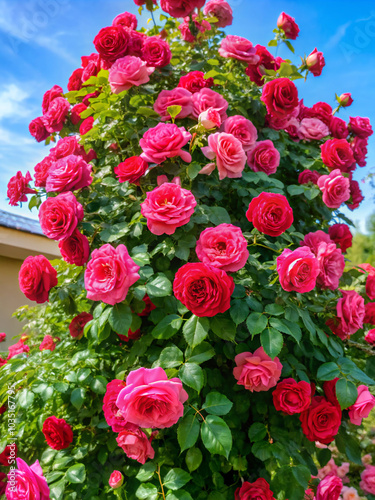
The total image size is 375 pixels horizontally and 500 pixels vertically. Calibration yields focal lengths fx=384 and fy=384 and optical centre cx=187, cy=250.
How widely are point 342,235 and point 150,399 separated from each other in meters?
1.43

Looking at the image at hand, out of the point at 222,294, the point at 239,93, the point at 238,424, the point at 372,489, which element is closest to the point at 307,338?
the point at 238,424

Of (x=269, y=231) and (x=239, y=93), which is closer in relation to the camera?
(x=269, y=231)

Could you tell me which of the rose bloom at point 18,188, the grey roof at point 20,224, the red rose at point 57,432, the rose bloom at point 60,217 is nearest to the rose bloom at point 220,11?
the rose bloom at point 18,188

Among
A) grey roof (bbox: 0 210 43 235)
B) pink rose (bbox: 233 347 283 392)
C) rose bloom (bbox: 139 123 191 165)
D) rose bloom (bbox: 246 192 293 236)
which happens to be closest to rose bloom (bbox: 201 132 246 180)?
rose bloom (bbox: 139 123 191 165)

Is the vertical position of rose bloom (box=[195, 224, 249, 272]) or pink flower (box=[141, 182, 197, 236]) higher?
pink flower (box=[141, 182, 197, 236])

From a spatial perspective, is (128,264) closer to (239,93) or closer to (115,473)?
(115,473)

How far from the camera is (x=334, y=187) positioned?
1.76m

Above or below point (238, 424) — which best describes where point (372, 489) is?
below

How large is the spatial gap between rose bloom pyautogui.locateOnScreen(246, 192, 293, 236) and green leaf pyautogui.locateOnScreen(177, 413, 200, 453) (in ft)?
2.17

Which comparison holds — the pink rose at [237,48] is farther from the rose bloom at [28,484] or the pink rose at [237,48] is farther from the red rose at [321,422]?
the rose bloom at [28,484]

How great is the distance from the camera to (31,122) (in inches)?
87.9

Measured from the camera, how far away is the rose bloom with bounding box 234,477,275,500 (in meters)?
1.37

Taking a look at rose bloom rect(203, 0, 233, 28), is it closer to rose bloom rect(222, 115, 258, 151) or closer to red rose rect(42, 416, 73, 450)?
rose bloom rect(222, 115, 258, 151)

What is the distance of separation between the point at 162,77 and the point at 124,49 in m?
0.25
